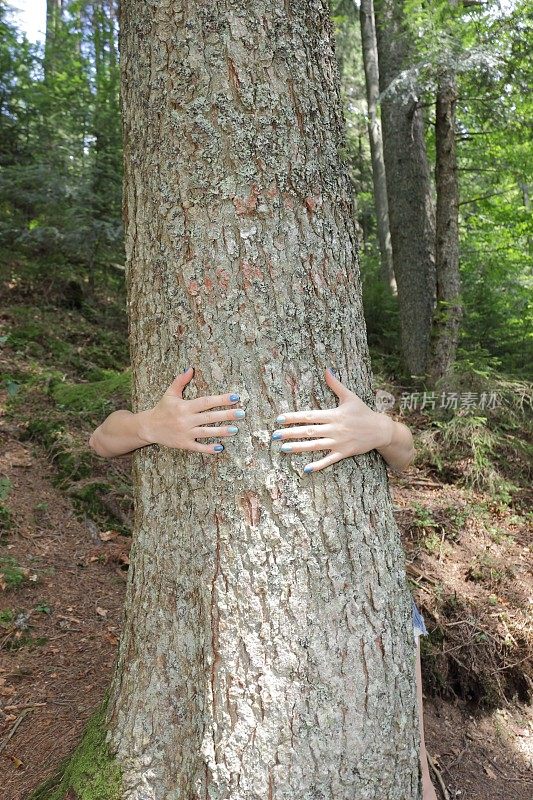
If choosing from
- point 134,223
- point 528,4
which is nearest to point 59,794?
point 134,223

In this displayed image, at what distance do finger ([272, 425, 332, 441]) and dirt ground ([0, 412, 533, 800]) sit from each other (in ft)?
6.23

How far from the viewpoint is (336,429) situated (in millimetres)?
1885

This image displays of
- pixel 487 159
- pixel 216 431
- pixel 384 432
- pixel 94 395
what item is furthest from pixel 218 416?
pixel 487 159

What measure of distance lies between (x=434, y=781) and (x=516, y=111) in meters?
7.18

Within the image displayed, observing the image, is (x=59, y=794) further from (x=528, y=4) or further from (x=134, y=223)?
(x=528, y=4)

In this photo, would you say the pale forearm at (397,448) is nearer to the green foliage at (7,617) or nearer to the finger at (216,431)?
the finger at (216,431)

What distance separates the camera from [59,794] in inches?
85.5

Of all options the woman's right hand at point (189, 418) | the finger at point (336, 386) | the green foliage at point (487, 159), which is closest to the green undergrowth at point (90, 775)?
the woman's right hand at point (189, 418)

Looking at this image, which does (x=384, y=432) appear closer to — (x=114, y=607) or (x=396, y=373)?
(x=114, y=607)

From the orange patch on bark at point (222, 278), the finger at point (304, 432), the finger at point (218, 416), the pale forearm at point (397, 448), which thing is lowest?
the pale forearm at point (397, 448)

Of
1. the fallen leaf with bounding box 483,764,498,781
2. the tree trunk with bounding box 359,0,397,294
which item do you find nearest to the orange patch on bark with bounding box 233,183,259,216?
the fallen leaf with bounding box 483,764,498,781

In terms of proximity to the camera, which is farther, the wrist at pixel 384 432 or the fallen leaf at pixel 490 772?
the fallen leaf at pixel 490 772

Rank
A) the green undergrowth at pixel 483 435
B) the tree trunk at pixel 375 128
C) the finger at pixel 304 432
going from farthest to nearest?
the tree trunk at pixel 375 128 → the green undergrowth at pixel 483 435 → the finger at pixel 304 432

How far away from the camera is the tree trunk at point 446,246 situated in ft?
23.4
